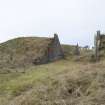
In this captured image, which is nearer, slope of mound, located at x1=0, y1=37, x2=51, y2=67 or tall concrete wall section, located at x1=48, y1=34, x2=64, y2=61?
slope of mound, located at x1=0, y1=37, x2=51, y2=67

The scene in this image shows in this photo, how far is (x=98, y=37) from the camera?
19.5 meters

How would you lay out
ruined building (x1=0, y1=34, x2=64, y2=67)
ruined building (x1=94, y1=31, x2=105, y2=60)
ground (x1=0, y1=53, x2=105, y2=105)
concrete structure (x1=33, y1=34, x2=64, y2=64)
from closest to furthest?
ground (x1=0, y1=53, x2=105, y2=105), ruined building (x1=94, y1=31, x2=105, y2=60), ruined building (x1=0, y1=34, x2=64, y2=67), concrete structure (x1=33, y1=34, x2=64, y2=64)

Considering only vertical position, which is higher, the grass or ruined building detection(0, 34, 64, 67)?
the grass

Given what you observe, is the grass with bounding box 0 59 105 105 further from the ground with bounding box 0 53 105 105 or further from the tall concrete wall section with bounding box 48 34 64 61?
the tall concrete wall section with bounding box 48 34 64 61

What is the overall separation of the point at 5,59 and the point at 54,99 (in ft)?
45.2

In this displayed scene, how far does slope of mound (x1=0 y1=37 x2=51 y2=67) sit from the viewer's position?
20688 mm

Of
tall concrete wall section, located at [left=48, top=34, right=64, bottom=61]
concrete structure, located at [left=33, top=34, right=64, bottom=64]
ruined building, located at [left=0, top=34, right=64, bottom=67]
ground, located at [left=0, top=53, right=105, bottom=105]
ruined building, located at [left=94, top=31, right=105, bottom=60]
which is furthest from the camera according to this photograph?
tall concrete wall section, located at [left=48, top=34, right=64, bottom=61]

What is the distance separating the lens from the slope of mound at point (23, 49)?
20.7 meters

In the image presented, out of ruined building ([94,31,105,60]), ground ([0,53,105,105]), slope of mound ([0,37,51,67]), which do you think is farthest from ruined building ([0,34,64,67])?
ground ([0,53,105,105])

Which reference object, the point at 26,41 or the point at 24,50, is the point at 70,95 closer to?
the point at 24,50

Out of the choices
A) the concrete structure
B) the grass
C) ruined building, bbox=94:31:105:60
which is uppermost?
the grass

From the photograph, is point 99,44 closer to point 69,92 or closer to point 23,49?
point 23,49

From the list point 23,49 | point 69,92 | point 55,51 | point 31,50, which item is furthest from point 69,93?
point 55,51

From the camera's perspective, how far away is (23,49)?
2258 cm
